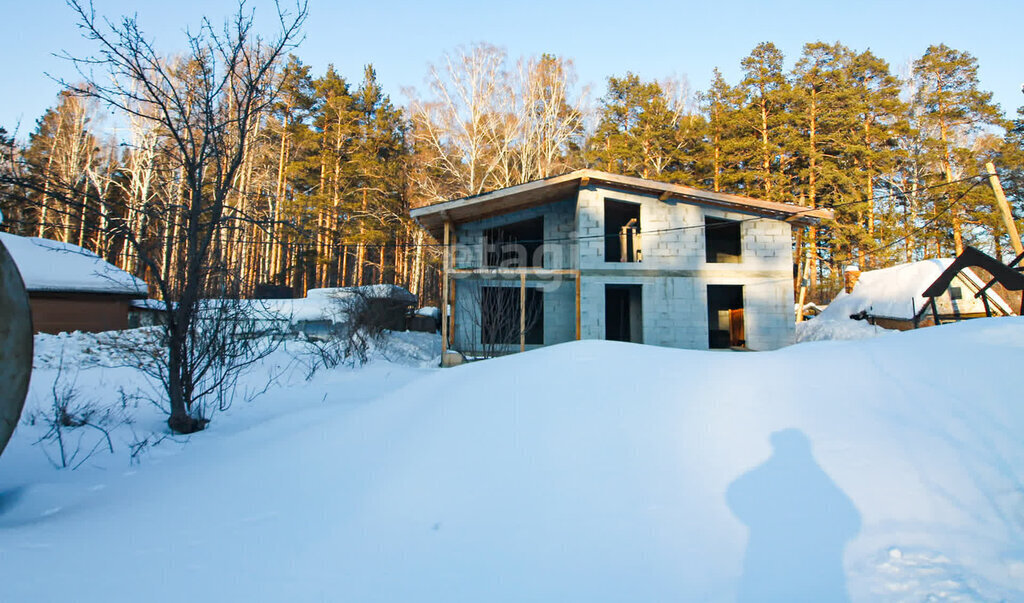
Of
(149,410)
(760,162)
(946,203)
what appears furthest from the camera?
(760,162)

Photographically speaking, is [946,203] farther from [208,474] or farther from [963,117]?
[208,474]

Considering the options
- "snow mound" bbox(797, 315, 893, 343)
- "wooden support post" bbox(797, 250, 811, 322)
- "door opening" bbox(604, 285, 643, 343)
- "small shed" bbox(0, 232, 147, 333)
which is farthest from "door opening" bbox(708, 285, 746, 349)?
"small shed" bbox(0, 232, 147, 333)

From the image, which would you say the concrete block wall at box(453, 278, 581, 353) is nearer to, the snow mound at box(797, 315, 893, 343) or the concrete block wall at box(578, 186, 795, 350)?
the concrete block wall at box(578, 186, 795, 350)

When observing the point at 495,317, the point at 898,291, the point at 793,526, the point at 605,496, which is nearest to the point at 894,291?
the point at 898,291

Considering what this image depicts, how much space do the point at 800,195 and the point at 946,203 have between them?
6.55m

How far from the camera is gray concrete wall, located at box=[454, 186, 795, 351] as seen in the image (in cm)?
1276

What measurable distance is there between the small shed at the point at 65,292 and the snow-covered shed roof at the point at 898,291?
25221 mm

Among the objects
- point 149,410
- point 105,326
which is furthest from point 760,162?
point 105,326

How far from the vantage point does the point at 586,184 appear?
12805 mm

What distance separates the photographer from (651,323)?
12812mm

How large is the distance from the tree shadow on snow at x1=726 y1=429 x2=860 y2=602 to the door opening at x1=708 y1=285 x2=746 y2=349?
1417 centimetres

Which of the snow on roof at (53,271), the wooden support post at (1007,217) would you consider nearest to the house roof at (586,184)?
the wooden support post at (1007,217)

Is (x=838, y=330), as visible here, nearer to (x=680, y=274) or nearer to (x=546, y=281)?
(x=680, y=274)

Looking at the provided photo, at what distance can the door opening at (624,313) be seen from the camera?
576 inches
